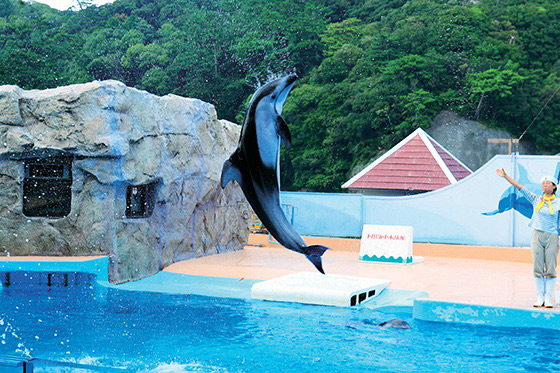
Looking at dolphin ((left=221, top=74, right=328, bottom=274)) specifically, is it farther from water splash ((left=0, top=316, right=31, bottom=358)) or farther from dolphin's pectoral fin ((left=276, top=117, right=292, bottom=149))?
water splash ((left=0, top=316, right=31, bottom=358))

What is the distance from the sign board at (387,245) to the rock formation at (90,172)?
4.22 meters

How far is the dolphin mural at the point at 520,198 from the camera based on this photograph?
1380cm

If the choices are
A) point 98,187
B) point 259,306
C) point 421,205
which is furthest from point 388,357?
point 421,205

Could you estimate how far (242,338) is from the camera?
22.7ft

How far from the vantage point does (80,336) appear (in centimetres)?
684

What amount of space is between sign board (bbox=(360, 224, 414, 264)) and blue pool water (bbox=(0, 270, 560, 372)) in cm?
424

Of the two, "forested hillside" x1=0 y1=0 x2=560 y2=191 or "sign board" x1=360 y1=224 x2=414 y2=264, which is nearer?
"sign board" x1=360 y1=224 x2=414 y2=264

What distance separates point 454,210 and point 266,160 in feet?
36.0

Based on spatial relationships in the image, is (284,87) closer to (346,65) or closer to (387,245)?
(387,245)

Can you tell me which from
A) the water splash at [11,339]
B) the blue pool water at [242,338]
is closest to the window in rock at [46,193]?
the blue pool water at [242,338]

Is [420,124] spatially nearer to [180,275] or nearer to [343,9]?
[343,9]

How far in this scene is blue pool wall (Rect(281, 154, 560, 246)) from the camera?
46.0ft

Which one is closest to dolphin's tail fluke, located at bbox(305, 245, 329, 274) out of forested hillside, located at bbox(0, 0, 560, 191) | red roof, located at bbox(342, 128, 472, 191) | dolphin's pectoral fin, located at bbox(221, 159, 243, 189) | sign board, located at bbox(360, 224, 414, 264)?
dolphin's pectoral fin, located at bbox(221, 159, 243, 189)

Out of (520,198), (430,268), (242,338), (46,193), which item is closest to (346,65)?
(520,198)
